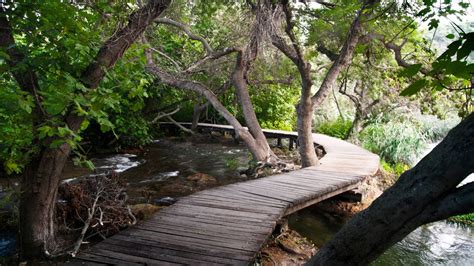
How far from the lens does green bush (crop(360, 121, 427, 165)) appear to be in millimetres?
11430

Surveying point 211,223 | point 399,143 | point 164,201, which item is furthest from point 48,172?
point 399,143

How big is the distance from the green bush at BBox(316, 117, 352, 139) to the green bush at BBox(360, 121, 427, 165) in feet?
9.44

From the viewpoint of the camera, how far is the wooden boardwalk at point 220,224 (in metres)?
3.46

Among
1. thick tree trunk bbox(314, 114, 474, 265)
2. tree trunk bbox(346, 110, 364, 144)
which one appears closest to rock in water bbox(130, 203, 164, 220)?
thick tree trunk bbox(314, 114, 474, 265)

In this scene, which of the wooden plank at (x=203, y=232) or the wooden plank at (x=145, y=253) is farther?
the wooden plank at (x=203, y=232)

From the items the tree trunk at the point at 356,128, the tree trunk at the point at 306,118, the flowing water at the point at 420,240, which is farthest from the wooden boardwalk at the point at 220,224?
the tree trunk at the point at 356,128

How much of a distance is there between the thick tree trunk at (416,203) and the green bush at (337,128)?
1364cm

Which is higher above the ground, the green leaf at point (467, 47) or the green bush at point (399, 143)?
the green leaf at point (467, 47)

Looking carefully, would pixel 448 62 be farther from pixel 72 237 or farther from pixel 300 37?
pixel 300 37

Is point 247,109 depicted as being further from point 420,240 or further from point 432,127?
point 432,127

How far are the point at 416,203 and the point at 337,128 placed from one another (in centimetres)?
1464

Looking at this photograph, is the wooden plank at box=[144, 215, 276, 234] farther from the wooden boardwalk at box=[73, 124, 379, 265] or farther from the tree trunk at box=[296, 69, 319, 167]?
the tree trunk at box=[296, 69, 319, 167]

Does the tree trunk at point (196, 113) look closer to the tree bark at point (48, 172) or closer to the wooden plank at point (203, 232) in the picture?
the tree bark at point (48, 172)

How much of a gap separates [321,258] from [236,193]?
3848 millimetres
